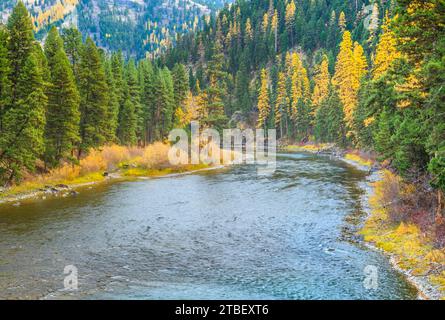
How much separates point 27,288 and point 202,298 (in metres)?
6.63

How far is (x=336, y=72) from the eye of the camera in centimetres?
8012

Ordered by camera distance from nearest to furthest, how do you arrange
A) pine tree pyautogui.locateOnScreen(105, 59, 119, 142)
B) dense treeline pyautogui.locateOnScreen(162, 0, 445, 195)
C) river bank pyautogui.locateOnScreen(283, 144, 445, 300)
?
river bank pyautogui.locateOnScreen(283, 144, 445, 300)
dense treeline pyautogui.locateOnScreen(162, 0, 445, 195)
pine tree pyautogui.locateOnScreen(105, 59, 119, 142)

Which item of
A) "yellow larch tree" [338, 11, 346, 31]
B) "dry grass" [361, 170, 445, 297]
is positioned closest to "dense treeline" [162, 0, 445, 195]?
"yellow larch tree" [338, 11, 346, 31]

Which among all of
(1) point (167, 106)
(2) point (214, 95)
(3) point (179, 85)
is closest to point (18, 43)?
(2) point (214, 95)

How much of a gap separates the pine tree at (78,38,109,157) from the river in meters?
13.1

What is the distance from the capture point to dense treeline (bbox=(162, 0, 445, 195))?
61.4 ft

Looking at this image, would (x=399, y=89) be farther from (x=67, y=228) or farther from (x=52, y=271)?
(x=67, y=228)

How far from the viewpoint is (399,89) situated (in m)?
20.4

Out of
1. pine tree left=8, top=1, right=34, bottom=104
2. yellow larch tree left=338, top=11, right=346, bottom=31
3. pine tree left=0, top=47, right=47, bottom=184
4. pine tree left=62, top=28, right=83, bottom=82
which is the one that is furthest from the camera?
yellow larch tree left=338, top=11, right=346, bottom=31

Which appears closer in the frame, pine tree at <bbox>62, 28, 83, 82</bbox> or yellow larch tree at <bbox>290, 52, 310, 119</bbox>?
A: pine tree at <bbox>62, 28, 83, 82</bbox>

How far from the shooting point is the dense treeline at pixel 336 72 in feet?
61.4

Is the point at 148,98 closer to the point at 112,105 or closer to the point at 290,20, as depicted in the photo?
the point at 112,105

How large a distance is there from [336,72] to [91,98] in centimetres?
4861

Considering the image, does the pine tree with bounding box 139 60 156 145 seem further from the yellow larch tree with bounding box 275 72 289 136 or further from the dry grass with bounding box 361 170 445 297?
the dry grass with bounding box 361 170 445 297
